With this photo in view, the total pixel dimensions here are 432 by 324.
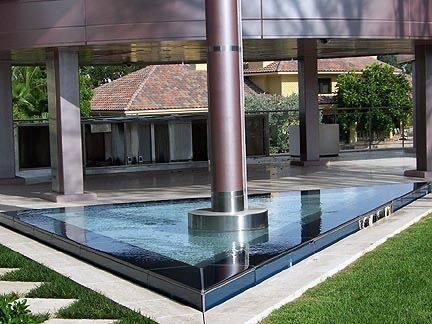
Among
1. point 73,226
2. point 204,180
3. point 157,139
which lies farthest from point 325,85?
point 73,226

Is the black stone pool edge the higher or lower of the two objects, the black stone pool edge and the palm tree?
the lower

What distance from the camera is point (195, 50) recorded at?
19.7m

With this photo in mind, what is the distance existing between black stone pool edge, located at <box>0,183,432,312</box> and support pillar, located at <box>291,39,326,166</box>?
1032 centimetres

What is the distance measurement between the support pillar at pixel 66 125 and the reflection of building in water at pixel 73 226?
1718 mm

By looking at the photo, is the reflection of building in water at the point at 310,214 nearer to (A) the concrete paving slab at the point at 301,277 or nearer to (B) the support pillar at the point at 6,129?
(A) the concrete paving slab at the point at 301,277

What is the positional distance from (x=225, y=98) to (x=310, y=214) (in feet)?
7.92

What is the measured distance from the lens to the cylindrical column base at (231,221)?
38.6 ft

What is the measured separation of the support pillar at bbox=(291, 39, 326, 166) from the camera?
2383 cm

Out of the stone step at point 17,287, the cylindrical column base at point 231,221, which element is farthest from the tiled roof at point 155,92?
the stone step at point 17,287

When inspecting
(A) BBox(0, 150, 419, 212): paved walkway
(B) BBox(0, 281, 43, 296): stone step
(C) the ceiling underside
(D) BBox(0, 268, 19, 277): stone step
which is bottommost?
(B) BBox(0, 281, 43, 296): stone step

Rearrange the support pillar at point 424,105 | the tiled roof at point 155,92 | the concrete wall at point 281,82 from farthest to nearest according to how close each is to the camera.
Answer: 1. the concrete wall at point 281,82
2. the tiled roof at point 155,92
3. the support pillar at point 424,105

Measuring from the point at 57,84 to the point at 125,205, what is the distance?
3.08 metres

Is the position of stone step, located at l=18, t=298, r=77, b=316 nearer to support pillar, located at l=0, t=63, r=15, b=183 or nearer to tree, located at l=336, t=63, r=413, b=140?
support pillar, located at l=0, t=63, r=15, b=183

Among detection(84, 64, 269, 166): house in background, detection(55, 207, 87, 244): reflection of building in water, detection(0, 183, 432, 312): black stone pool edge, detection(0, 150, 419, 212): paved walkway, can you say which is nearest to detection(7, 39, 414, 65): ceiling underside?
detection(84, 64, 269, 166): house in background
